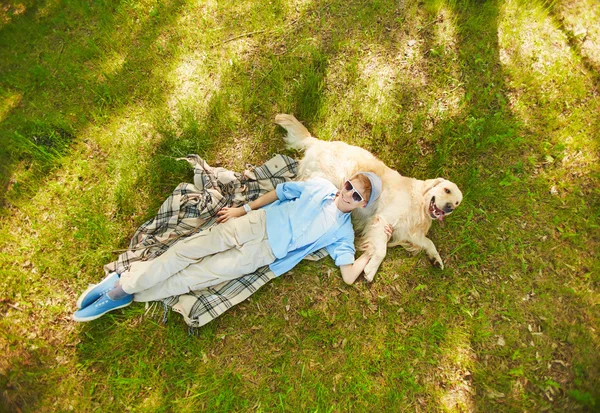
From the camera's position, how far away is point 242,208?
12.1 ft

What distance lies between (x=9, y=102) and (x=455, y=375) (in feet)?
21.3

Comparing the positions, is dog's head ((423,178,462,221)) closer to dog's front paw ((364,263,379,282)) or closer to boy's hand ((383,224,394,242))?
boy's hand ((383,224,394,242))

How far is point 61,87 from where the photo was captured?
444 centimetres

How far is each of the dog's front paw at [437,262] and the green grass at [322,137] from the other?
0.37 ft

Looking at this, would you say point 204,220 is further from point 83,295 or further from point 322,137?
point 322,137

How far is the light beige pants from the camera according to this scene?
10.6 feet

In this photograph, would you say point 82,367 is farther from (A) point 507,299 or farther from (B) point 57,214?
(A) point 507,299

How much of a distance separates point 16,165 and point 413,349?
207 inches

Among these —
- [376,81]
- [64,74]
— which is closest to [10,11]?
[64,74]

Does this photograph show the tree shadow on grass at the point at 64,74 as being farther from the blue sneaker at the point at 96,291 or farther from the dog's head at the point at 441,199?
the dog's head at the point at 441,199

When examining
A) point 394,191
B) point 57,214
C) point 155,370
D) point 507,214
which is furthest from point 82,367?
point 507,214

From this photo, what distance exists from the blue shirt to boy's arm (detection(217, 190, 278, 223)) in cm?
9

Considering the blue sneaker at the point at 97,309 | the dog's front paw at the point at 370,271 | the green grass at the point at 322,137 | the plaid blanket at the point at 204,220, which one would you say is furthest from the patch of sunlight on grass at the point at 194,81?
the dog's front paw at the point at 370,271

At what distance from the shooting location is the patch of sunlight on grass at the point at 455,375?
3.32m
